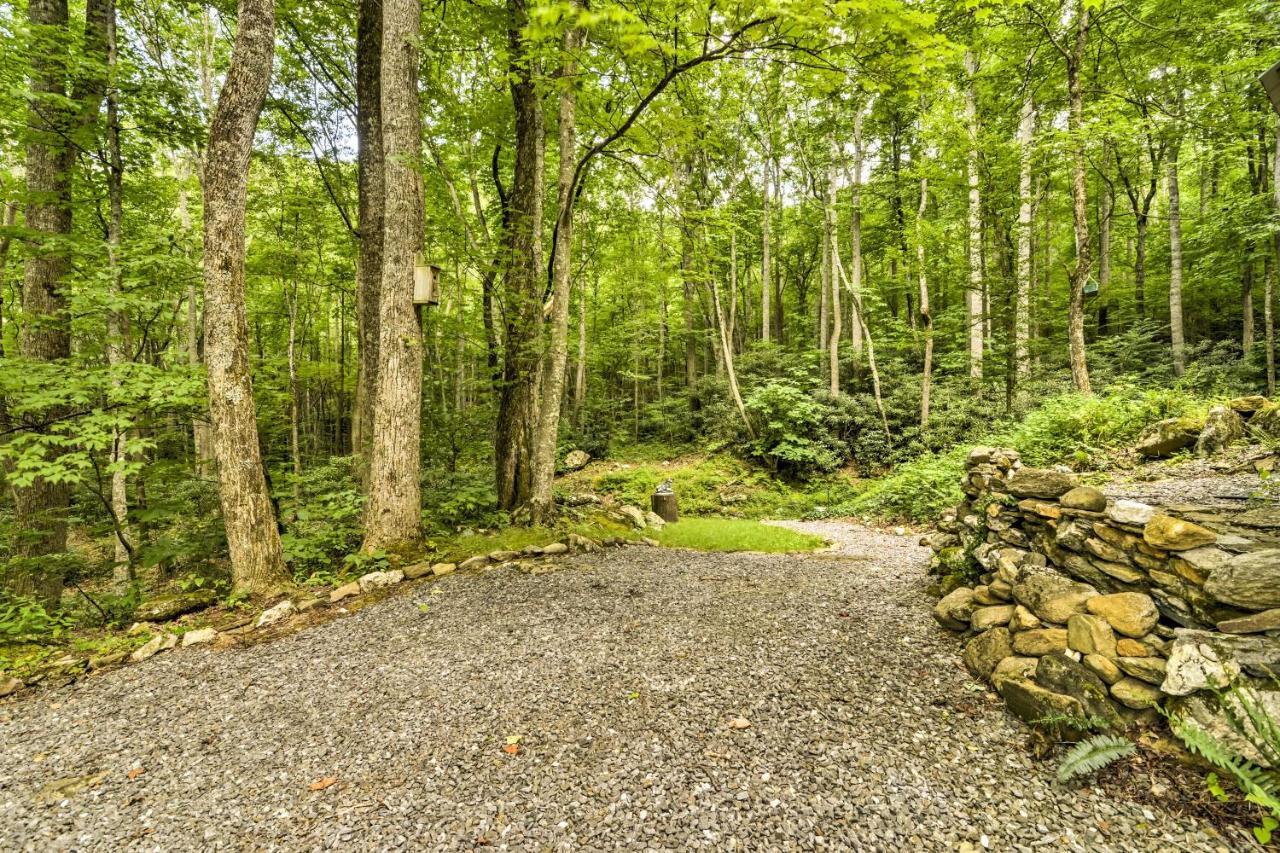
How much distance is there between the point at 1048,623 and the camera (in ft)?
8.59

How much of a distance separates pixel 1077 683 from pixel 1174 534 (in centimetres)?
86

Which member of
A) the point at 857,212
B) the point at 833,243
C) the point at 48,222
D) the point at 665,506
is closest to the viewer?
the point at 48,222

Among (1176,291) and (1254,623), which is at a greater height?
(1176,291)

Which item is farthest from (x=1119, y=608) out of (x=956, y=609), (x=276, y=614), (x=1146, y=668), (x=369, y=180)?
(x=369, y=180)

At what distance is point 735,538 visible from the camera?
271 inches

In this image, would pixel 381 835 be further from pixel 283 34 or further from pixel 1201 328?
pixel 1201 328

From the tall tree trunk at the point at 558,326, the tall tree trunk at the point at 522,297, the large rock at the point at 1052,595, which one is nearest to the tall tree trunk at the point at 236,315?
the tall tree trunk at the point at 522,297

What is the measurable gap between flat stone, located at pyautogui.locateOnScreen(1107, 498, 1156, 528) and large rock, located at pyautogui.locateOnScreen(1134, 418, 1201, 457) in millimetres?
4117

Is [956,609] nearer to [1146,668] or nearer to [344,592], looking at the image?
[1146,668]

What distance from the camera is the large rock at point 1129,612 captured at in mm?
2240

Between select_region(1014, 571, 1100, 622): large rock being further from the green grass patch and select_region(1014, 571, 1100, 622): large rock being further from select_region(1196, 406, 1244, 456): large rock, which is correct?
select_region(1196, 406, 1244, 456): large rock

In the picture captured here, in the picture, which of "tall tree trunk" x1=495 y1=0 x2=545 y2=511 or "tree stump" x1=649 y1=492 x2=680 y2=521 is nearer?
"tall tree trunk" x1=495 y1=0 x2=545 y2=511

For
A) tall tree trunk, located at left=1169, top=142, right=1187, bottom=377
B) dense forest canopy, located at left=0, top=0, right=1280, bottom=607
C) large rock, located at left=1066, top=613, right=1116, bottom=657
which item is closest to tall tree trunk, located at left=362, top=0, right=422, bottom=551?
dense forest canopy, located at left=0, top=0, right=1280, bottom=607

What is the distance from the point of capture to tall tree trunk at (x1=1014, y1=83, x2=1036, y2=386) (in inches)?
403
